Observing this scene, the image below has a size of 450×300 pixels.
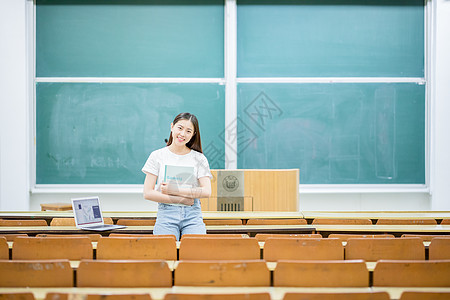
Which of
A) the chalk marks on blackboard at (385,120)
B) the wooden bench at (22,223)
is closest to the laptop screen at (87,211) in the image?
the wooden bench at (22,223)

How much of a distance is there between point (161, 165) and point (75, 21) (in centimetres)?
409

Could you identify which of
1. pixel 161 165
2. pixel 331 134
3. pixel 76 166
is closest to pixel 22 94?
pixel 76 166

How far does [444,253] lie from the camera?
2.22 metres

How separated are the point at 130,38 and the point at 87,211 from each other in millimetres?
3657

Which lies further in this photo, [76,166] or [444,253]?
[76,166]

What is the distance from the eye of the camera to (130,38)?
5.85m

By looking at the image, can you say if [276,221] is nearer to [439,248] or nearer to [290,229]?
[290,229]

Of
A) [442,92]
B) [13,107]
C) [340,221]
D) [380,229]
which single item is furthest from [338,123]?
[13,107]

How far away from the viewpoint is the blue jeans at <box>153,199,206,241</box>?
2.66 meters

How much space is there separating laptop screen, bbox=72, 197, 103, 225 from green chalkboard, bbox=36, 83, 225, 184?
294 cm

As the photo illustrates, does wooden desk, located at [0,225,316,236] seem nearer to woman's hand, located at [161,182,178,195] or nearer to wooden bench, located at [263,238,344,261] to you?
woman's hand, located at [161,182,178,195]

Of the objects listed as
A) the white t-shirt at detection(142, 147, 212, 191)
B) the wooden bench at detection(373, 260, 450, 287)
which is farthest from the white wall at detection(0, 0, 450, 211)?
the wooden bench at detection(373, 260, 450, 287)

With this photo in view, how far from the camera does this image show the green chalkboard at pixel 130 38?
5820mm

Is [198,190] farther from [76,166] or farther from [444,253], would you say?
[76,166]
